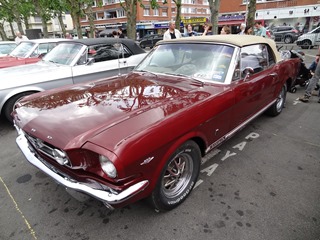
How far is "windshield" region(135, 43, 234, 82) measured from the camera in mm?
2971

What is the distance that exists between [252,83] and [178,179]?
177cm

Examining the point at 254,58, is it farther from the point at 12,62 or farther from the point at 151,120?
the point at 12,62

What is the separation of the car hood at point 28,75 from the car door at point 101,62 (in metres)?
0.41

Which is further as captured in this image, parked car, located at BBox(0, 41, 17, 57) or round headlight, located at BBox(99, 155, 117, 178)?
parked car, located at BBox(0, 41, 17, 57)

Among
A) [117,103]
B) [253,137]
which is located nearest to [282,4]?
[253,137]

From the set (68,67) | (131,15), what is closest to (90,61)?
(68,67)

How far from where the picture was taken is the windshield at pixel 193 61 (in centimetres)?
297

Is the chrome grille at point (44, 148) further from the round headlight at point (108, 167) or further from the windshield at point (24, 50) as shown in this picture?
the windshield at point (24, 50)

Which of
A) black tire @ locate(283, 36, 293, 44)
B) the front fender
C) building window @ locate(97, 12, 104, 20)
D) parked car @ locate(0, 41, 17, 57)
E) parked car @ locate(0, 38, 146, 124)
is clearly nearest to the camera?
the front fender

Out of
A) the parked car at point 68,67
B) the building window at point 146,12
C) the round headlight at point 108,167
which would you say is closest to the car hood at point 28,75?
the parked car at point 68,67

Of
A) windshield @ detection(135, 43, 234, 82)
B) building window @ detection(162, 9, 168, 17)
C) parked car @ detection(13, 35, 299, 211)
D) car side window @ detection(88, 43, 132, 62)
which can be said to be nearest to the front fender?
car side window @ detection(88, 43, 132, 62)

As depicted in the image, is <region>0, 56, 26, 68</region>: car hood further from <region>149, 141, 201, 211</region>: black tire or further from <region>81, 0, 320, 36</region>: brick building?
<region>81, 0, 320, 36</region>: brick building

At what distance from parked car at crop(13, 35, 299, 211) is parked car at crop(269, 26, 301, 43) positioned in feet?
73.1

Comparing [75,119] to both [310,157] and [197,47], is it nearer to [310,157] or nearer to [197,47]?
[197,47]
